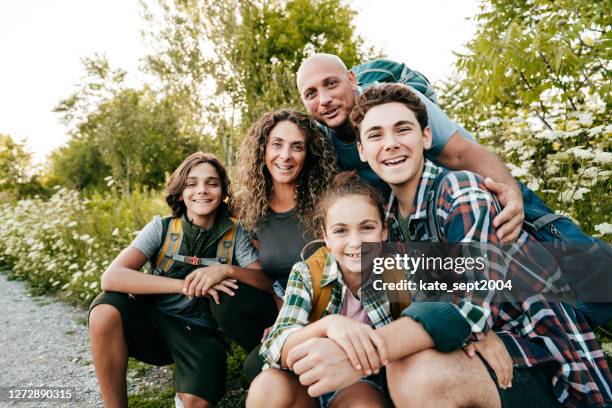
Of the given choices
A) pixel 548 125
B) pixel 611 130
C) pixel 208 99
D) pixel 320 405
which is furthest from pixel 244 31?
pixel 320 405

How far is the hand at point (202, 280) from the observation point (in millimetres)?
2439

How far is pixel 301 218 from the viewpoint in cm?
261

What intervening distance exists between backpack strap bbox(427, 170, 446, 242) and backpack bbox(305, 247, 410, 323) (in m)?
0.21

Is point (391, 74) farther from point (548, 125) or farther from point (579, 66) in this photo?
point (548, 125)

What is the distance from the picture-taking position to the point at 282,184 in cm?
276

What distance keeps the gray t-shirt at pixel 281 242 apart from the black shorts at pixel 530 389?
4.21 feet

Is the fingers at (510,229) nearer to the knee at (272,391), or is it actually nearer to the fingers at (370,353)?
the fingers at (370,353)

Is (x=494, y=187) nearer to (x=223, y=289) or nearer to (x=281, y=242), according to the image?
(x=281, y=242)

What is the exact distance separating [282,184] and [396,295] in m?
1.19

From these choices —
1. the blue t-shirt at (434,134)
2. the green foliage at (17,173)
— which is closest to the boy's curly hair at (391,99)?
the blue t-shirt at (434,134)

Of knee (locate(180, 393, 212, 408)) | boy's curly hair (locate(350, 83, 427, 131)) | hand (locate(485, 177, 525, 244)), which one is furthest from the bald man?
knee (locate(180, 393, 212, 408))

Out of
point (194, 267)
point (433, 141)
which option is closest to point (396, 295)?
point (433, 141)

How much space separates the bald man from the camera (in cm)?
172

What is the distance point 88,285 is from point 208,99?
9.89 meters
